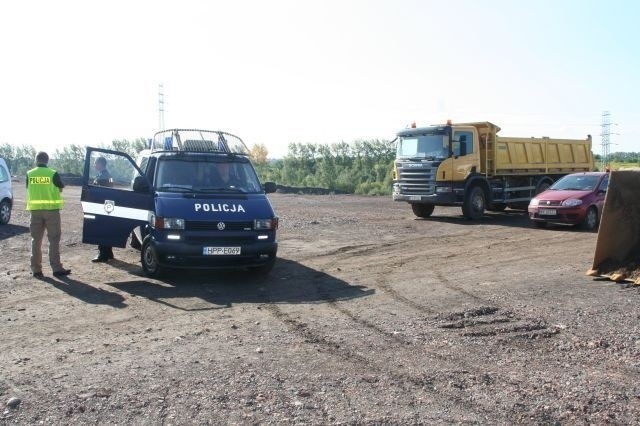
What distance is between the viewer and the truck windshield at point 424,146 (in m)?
19.2

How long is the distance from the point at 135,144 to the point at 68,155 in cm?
866

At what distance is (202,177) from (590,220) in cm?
1090

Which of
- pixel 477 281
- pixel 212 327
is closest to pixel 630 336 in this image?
pixel 477 281

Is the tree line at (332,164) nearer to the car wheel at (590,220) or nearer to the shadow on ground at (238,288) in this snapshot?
the car wheel at (590,220)

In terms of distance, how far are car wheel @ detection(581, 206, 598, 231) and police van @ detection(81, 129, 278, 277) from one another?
9454 millimetres

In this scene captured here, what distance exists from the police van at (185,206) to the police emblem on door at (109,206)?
2cm

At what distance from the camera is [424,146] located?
19484mm

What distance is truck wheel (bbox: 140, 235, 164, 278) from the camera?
31.7 feet

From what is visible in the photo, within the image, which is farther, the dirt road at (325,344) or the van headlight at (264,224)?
the van headlight at (264,224)

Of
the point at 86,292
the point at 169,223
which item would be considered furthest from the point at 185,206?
the point at 86,292

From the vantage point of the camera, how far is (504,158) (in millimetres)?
20812

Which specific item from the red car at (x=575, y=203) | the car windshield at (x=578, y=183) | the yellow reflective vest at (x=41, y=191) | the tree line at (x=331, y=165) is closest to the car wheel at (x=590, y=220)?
the red car at (x=575, y=203)

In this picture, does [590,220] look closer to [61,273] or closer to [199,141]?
[199,141]

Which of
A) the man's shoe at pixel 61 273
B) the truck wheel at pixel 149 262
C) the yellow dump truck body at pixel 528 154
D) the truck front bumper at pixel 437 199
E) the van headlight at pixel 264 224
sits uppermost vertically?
the yellow dump truck body at pixel 528 154
